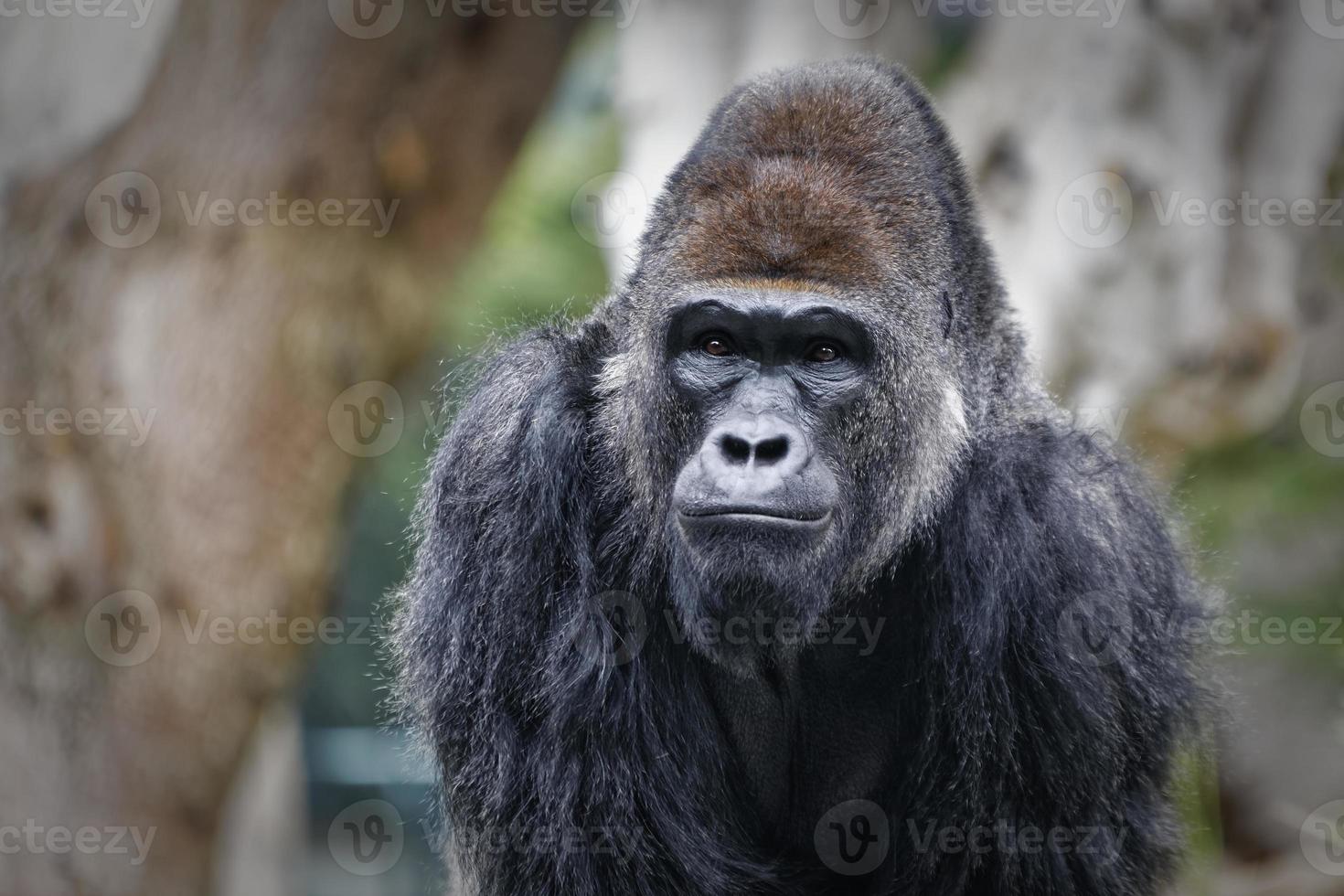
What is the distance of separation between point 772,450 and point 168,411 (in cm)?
515

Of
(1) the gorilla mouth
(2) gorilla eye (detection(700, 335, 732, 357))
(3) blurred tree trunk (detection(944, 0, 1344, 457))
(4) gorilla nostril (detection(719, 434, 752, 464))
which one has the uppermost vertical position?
(3) blurred tree trunk (detection(944, 0, 1344, 457))

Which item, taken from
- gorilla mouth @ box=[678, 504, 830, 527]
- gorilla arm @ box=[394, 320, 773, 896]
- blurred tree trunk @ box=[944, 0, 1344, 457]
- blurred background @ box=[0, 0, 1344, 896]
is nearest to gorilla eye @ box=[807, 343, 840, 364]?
gorilla mouth @ box=[678, 504, 830, 527]

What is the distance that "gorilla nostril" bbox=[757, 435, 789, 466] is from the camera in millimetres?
3895

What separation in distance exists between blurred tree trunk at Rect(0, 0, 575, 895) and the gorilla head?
13.7ft

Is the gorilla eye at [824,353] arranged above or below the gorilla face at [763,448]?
above

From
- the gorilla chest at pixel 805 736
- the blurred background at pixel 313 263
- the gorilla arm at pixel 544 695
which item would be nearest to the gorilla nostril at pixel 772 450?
the gorilla arm at pixel 544 695

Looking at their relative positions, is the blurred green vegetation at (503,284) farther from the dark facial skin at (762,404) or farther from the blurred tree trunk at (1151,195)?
the dark facial skin at (762,404)

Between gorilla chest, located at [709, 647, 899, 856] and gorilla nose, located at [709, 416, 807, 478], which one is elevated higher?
gorilla nose, located at [709, 416, 807, 478]

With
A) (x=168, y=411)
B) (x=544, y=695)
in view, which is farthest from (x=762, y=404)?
(x=168, y=411)

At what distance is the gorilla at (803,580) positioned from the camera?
410 centimetres

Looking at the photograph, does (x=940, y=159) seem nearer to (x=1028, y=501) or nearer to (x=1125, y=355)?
(x=1028, y=501)

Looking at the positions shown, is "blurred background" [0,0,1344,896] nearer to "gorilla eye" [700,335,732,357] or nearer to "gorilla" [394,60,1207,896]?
"gorilla" [394,60,1207,896]

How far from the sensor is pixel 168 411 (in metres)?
7.78

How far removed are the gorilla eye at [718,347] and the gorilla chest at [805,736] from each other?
1146 mm
